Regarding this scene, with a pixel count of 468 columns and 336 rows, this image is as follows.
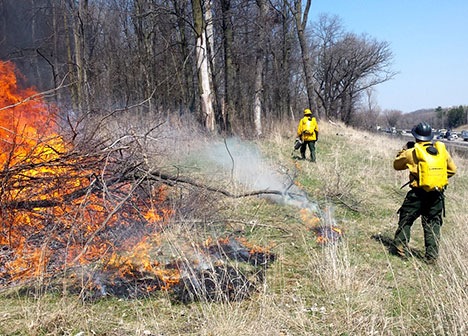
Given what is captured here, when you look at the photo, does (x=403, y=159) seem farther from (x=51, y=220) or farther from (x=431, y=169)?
Answer: (x=51, y=220)

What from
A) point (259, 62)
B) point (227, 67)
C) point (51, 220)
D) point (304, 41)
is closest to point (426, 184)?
point (51, 220)

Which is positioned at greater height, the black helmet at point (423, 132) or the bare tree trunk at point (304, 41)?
the bare tree trunk at point (304, 41)

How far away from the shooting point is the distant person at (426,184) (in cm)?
430

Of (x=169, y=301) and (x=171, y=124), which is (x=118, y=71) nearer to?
(x=171, y=124)

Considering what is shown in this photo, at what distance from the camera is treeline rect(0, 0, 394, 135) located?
11445mm

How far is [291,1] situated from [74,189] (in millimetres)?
20568

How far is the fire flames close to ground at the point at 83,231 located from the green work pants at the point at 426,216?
6.65 ft

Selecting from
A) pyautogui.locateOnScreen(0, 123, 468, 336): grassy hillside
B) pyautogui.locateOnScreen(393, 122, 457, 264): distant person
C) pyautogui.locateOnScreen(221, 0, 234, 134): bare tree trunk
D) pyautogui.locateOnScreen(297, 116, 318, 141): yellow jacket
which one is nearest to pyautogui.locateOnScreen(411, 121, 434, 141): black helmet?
pyautogui.locateOnScreen(393, 122, 457, 264): distant person

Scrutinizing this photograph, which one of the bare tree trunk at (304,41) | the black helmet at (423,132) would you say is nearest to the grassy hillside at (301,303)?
the black helmet at (423,132)

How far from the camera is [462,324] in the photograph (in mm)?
2512

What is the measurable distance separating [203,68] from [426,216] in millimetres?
8123

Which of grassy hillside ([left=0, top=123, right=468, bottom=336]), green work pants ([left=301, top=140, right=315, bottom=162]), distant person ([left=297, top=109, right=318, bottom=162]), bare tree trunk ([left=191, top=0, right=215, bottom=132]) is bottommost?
grassy hillside ([left=0, top=123, right=468, bottom=336])

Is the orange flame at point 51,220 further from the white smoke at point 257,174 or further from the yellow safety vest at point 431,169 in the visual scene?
the yellow safety vest at point 431,169

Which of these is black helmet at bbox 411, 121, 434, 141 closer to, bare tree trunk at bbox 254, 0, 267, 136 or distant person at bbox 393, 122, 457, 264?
Answer: distant person at bbox 393, 122, 457, 264
